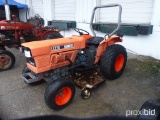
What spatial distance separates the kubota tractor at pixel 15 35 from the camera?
168 inches

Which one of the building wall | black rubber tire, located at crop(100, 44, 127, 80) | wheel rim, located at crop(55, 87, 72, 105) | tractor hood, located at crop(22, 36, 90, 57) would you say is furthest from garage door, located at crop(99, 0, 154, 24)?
wheel rim, located at crop(55, 87, 72, 105)

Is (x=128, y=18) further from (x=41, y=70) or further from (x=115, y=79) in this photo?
(x=41, y=70)

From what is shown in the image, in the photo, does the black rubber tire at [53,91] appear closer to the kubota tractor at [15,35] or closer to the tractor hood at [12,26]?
the kubota tractor at [15,35]

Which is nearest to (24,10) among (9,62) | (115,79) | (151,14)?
(9,62)

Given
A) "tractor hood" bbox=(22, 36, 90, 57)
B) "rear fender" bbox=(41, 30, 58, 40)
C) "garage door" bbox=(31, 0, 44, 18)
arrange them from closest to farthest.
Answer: "tractor hood" bbox=(22, 36, 90, 57) → "rear fender" bbox=(41, 30, 58, 40) → "garage door" bbox=(31, 0, 44, 18)

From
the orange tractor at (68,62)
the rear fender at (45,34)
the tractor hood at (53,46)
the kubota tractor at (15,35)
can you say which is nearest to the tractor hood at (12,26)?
the kubota tractor at (15,35)

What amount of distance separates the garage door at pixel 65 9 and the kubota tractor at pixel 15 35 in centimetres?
197

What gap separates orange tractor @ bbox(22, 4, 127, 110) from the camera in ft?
8.44

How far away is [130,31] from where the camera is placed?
5012mm

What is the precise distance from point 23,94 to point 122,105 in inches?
68.3

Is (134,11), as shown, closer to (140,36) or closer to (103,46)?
(140,36)

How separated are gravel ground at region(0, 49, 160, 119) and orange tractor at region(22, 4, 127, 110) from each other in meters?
0.17

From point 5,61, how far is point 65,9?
4446mm

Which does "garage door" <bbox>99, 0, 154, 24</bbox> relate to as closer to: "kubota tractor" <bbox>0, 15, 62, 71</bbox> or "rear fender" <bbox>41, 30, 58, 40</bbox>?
"kubota tractor" <bbox>0, 15, 62, 71</bbox>
